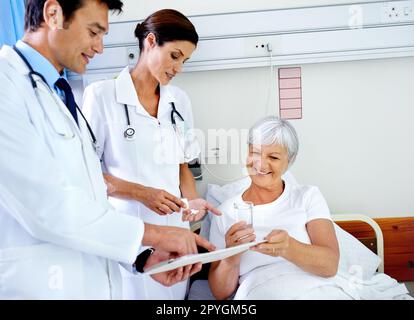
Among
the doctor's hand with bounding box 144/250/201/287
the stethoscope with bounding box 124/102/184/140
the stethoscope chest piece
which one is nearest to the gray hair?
the stethoscope with bounding box 124/102/184/140

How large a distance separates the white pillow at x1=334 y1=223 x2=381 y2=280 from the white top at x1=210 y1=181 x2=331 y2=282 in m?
0.11

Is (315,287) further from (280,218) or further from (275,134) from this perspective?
(275,134)

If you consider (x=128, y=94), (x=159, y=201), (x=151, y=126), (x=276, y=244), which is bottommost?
(x=276, y=244)

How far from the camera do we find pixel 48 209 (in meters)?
0.70

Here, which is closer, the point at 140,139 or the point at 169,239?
the point at 169,239

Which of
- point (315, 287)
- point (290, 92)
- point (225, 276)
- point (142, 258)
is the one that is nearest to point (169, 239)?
point (142, 258)

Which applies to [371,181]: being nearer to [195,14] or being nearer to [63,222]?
[195,14]

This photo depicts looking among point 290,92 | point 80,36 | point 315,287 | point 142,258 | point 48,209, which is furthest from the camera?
point 290,92

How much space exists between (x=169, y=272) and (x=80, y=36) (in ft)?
1.94

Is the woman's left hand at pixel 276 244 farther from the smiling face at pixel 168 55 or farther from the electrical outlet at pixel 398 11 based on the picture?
the electrical outlet at pixel 398 11

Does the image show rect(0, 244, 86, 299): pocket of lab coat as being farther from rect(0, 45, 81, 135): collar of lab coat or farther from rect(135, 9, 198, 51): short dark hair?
rect(135, 9, 198, 51): short dark hair

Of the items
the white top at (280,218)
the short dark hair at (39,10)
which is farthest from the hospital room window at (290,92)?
the short dark hair at (39,10)

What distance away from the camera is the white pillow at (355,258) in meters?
1.15
